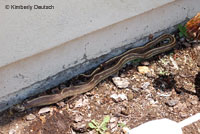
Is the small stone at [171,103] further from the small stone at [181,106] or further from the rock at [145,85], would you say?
the rock at [145,85]

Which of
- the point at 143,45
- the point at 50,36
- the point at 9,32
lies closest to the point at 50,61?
the point at 50,36

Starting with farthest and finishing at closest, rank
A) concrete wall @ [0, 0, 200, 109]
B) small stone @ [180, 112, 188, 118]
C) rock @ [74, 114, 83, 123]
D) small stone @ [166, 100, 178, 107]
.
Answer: small stone @ [166, 100, 178, 107], small stone @ [180, 112, 188, 118], rock @ [74, 114, 83, 123], concrete wall @ [0, 0, 200, 109]

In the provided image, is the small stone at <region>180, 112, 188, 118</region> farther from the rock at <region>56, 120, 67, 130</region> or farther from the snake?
the rock at <region>56, 120, 67, 130</region>

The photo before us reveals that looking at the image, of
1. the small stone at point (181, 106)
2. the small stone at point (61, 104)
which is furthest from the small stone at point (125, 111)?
the small stone at point (61, 104)

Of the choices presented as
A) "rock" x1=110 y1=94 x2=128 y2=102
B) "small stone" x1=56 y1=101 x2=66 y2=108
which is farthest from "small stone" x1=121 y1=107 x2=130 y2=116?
"small stone" x1=56 y1=101 x2=66 y2=108

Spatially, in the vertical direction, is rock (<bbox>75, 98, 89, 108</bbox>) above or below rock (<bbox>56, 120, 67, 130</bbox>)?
above
